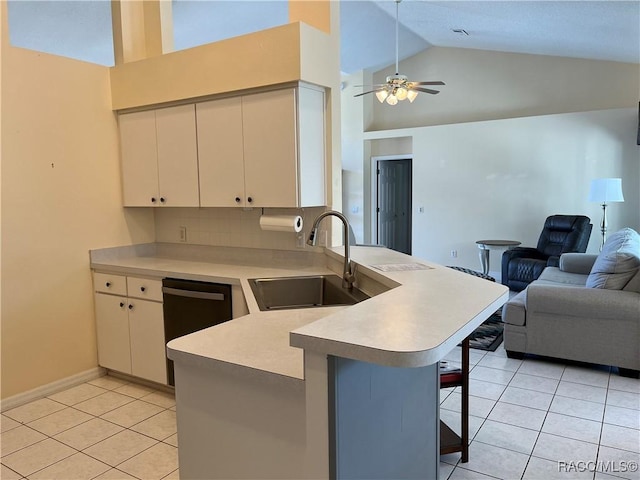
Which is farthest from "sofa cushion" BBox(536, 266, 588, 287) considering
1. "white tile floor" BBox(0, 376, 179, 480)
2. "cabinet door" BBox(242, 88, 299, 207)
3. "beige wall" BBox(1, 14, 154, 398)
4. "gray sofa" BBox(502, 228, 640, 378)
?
"beige wall" BBox(1, 14, 154, 398)

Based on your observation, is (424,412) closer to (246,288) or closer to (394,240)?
(246,288)

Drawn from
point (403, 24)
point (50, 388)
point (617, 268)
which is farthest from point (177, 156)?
point (403, 24)

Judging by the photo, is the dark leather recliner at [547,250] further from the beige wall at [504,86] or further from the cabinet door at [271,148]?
the cabinet door at [271,148]

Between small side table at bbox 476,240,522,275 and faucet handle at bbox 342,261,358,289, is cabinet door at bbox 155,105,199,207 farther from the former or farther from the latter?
small side table at bbox 476,240,522,275

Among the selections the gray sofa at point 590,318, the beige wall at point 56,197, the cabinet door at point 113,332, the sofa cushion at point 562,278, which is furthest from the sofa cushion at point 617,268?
the cabinet door at point 113,332

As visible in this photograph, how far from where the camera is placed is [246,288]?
8.39ft

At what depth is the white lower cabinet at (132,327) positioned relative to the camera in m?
3.14

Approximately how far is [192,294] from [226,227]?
0.79 meters

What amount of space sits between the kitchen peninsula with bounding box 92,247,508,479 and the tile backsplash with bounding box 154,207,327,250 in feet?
4.82

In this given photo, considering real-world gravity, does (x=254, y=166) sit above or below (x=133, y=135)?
below

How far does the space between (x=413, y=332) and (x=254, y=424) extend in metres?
0.57

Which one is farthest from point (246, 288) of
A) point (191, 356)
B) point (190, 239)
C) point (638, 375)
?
point (638, 375)

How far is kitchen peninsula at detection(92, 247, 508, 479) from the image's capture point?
3.70ft

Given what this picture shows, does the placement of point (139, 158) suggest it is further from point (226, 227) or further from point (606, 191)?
point (606, 191)
